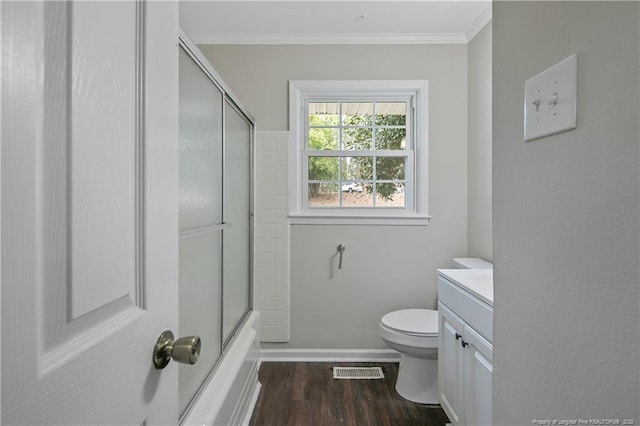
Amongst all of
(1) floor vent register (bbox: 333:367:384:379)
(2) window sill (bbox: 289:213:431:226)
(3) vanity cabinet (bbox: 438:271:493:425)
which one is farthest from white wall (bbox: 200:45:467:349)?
(3) vanity cabinet (bbox: 438:271:493:425)

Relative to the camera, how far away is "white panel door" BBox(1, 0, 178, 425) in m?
0.32

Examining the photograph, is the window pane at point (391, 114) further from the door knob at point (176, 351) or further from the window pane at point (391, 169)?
the door knob at point (176, 351)

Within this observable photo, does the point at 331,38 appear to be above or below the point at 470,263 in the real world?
above

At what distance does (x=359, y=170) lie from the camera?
261cm

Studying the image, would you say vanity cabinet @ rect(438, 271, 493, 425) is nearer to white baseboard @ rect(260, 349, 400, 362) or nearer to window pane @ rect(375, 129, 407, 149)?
white baseboard @ rect(260, 349, 400, 362)

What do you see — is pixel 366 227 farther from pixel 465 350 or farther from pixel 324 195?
pixel 465 350

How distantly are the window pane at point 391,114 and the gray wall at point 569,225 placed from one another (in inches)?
72.0

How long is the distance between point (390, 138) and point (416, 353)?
157 cm

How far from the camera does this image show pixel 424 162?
249 centimetres

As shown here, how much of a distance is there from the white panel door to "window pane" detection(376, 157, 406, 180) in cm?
213

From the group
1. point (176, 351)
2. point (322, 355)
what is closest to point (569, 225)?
point (176, 351)

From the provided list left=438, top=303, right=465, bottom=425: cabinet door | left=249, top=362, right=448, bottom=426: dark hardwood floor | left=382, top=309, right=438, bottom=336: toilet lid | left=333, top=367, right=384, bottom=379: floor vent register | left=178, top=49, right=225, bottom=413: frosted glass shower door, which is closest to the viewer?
left=178, top=49, right=225, bottom=413: frosted glass shower door

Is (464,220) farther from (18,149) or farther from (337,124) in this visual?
(18,149)

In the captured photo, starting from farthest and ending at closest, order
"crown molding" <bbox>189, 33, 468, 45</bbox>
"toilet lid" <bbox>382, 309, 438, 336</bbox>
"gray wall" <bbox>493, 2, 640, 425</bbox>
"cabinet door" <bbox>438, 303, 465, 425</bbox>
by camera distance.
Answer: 1. "crown molding" <bbox>189, 33, 468, 45</bbox>
2. "toilet lid" <bbox>382, 309, 438, 336</bbox>
3. "cabinet door" <bbox>438, 303, 465, 425</bbox>
4. "gray wall" <bbox>493, 2, 640, 425</bbox>
